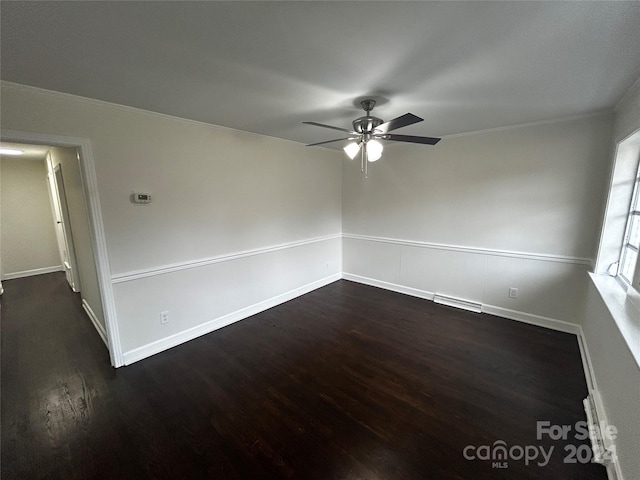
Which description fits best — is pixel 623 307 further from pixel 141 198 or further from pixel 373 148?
pixel 141 198

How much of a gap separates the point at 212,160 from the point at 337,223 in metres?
2.58

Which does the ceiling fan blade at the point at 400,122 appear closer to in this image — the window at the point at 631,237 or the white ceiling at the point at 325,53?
the white ceiling at the point at 325,53

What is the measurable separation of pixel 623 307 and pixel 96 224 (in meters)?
4.22

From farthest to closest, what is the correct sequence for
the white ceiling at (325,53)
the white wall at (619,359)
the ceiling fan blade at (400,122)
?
the ceiling fan blade at (400,122) < the white wall at (619,359) < the white ceiling at (325,53)

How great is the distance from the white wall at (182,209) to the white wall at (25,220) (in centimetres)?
499

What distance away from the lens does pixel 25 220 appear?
530cm

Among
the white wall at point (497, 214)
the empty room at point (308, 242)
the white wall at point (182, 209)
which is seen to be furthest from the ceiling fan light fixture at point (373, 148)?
the white wall at point (497, 214)

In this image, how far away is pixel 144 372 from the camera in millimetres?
2430

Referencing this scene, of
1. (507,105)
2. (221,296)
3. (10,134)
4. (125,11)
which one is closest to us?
(125,11)

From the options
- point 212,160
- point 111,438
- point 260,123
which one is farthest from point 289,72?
point 111,438

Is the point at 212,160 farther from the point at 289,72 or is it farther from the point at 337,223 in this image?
the point at 337,223

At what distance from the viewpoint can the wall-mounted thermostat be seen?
2.44 meters

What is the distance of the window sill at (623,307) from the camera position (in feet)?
4.59

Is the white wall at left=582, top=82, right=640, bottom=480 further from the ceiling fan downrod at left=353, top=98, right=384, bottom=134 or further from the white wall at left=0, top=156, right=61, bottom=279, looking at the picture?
the white wall at left=0, top=156, right=61, bottom=279
